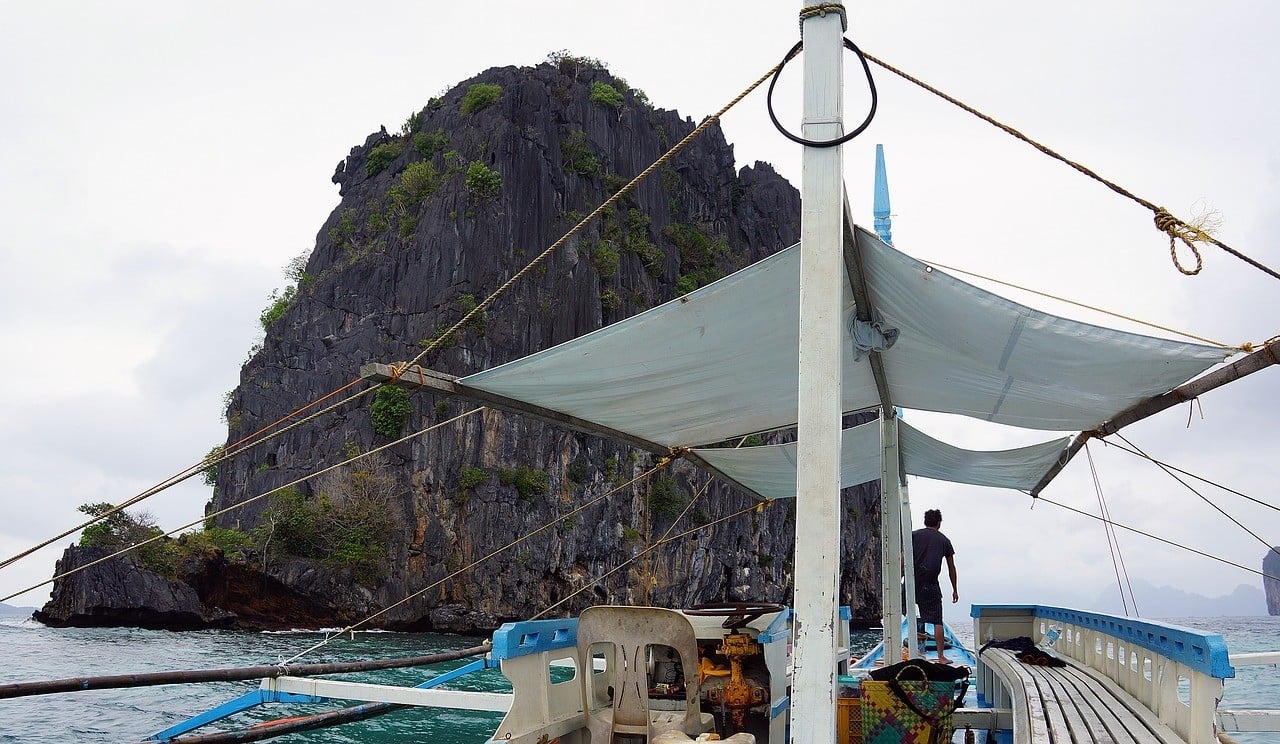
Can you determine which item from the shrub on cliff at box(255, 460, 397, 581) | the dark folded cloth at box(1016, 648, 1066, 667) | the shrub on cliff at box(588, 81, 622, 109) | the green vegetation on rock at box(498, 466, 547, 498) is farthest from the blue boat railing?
the shrub on cliff at box(588, 81, 622, 109)

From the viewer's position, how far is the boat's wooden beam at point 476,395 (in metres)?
5.32

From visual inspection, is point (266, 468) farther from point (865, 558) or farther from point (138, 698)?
point (865, 558)

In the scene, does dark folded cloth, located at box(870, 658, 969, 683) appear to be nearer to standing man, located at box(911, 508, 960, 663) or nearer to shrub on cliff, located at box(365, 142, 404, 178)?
standing man, located at box(911, 508, 960, 663)

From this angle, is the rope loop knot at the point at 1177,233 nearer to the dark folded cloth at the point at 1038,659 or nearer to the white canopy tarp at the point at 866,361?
the white canopy tarp at the point at 866,361

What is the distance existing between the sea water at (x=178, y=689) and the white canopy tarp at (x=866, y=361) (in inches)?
220

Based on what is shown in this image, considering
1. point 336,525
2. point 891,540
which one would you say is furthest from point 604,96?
point 891,540

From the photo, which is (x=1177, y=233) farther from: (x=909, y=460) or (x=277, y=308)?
(x=277, y=308)

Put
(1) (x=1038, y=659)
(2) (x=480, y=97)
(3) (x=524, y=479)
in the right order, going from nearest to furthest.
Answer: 1. (1) (x=1038, y=659)
2. (3) (x=524, y=479)
3. (2) (x=480, y=97)

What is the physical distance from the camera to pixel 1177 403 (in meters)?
5.82

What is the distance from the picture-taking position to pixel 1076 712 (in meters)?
4.57

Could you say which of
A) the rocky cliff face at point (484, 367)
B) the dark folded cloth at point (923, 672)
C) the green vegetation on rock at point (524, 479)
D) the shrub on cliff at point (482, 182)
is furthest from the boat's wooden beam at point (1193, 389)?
the shrub on cliff at point (482, 182)

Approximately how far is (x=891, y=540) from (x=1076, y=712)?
4081 mm

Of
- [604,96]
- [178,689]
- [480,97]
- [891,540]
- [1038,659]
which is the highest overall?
[604,96]

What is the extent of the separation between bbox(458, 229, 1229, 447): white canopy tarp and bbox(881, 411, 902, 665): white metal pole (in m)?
1.10
